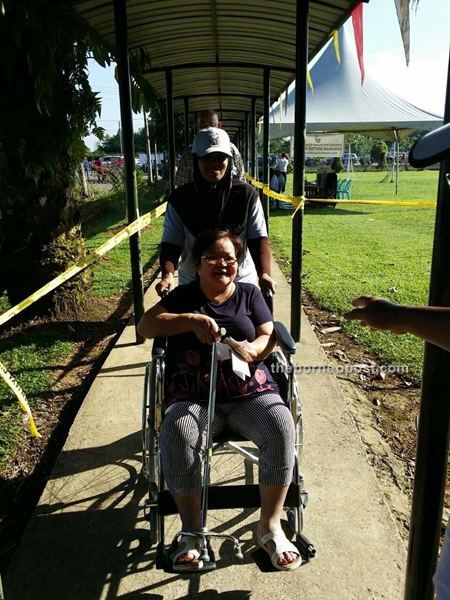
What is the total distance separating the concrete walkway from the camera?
221 centimetres

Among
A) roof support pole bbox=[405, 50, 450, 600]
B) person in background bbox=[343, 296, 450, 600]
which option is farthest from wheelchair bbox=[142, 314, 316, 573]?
person in background bbox=[343, 296, 450, 600]

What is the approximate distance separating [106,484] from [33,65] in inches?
133

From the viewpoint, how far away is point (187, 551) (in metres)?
2.08

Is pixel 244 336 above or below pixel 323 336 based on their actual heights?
above

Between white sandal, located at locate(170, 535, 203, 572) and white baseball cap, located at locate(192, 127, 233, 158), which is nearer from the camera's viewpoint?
white sandal, located at locate(170, 535, 203, 572)

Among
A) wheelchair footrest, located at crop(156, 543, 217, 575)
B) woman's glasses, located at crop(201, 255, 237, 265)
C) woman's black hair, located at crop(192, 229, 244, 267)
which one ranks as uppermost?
woman's black hair, located at crop(192, 229, 244, 267)

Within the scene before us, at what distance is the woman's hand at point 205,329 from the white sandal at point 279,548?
0.87 meters

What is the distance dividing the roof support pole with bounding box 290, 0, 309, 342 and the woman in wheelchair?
212cm

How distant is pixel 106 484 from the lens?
293cm

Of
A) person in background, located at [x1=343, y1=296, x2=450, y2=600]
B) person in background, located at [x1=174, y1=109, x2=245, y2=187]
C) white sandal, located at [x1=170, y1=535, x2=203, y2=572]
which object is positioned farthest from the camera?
person in background, located at [x1=174, y1=109, x2=245, y2=187]

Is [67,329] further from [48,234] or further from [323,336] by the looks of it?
[323,336]

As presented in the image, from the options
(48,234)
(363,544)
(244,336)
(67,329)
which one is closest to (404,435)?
(363,544)

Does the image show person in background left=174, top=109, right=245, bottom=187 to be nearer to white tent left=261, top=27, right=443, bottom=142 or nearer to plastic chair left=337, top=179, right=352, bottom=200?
white tent left=261, top=27, right=443, bottom=142

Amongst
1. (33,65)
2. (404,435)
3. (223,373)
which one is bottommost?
(404,435)
